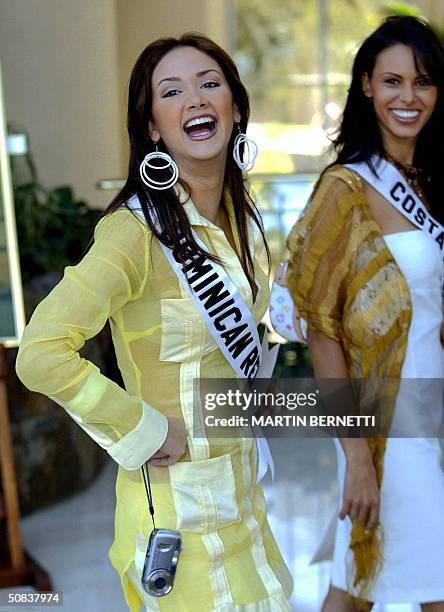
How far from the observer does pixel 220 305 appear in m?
1.68

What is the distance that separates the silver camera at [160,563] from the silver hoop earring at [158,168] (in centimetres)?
56

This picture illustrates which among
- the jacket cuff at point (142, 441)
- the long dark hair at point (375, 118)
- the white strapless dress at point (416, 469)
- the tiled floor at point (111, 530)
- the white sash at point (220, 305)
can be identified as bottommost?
the tiled floor at point (111, 530)

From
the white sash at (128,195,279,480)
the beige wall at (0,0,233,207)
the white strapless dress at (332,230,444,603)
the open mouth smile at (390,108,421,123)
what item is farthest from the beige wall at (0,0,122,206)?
the white sash at (128,195,279,480)

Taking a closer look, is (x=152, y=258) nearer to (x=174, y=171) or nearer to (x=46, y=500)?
(x=174, y=171)

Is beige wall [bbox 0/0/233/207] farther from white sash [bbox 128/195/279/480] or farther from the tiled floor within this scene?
white sash [bbox 128/195/279/480]

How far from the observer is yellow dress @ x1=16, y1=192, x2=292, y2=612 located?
5.08 ft

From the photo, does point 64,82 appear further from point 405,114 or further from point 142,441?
point 142,441

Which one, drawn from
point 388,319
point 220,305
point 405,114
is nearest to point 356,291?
point 388,319

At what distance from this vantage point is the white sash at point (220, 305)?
5.45ft

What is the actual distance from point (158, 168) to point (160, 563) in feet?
2.10

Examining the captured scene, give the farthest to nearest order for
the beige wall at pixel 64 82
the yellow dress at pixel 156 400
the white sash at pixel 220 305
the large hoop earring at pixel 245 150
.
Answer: the beige wall at pixel 64 82 < the large hoop earring at pixel 245 150 < the white sash at pixel 220 305 < the yellow dress at pixel 156 400

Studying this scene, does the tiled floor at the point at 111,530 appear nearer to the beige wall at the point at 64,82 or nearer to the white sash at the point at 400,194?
the white sash at the point at 400,194

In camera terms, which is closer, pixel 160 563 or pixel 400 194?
pixel 160 563

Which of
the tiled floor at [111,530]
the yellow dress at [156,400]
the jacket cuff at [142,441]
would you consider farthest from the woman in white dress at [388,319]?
the tiled floor at [111,530]
